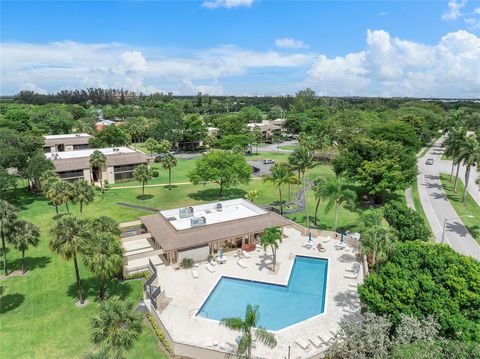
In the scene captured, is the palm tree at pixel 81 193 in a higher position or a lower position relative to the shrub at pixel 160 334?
higher

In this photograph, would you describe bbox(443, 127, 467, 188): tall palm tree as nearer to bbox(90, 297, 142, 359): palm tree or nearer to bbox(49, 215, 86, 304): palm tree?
bbox(90, 297, 142, 359): palm tree

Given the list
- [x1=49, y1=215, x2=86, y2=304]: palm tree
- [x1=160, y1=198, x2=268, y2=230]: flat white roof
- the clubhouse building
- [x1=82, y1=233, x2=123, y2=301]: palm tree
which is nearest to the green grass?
[x1=160, y1=198, x2=268, y2=230]: flat white roof

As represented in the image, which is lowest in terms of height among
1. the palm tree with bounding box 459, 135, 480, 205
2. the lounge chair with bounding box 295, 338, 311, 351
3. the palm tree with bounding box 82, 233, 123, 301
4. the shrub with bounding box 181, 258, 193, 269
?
the lounge chair with bounding box 295, 338, 311, 351

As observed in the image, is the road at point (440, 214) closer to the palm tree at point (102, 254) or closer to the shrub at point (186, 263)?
the shrub at point (186, 263)

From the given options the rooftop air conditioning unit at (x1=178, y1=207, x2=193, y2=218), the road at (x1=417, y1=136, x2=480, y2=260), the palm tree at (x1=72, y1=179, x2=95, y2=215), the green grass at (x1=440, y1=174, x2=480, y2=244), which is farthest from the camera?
the green grass at (x1=440, y1=174, x2=480, y2=244)

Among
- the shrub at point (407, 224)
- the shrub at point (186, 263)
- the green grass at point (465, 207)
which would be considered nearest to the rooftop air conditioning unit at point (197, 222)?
the shrub at point (186, 263)

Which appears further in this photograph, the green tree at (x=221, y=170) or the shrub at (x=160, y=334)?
the green tree at (x=221, y=170)

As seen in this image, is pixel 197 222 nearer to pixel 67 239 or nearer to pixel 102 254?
pixel 102 254
